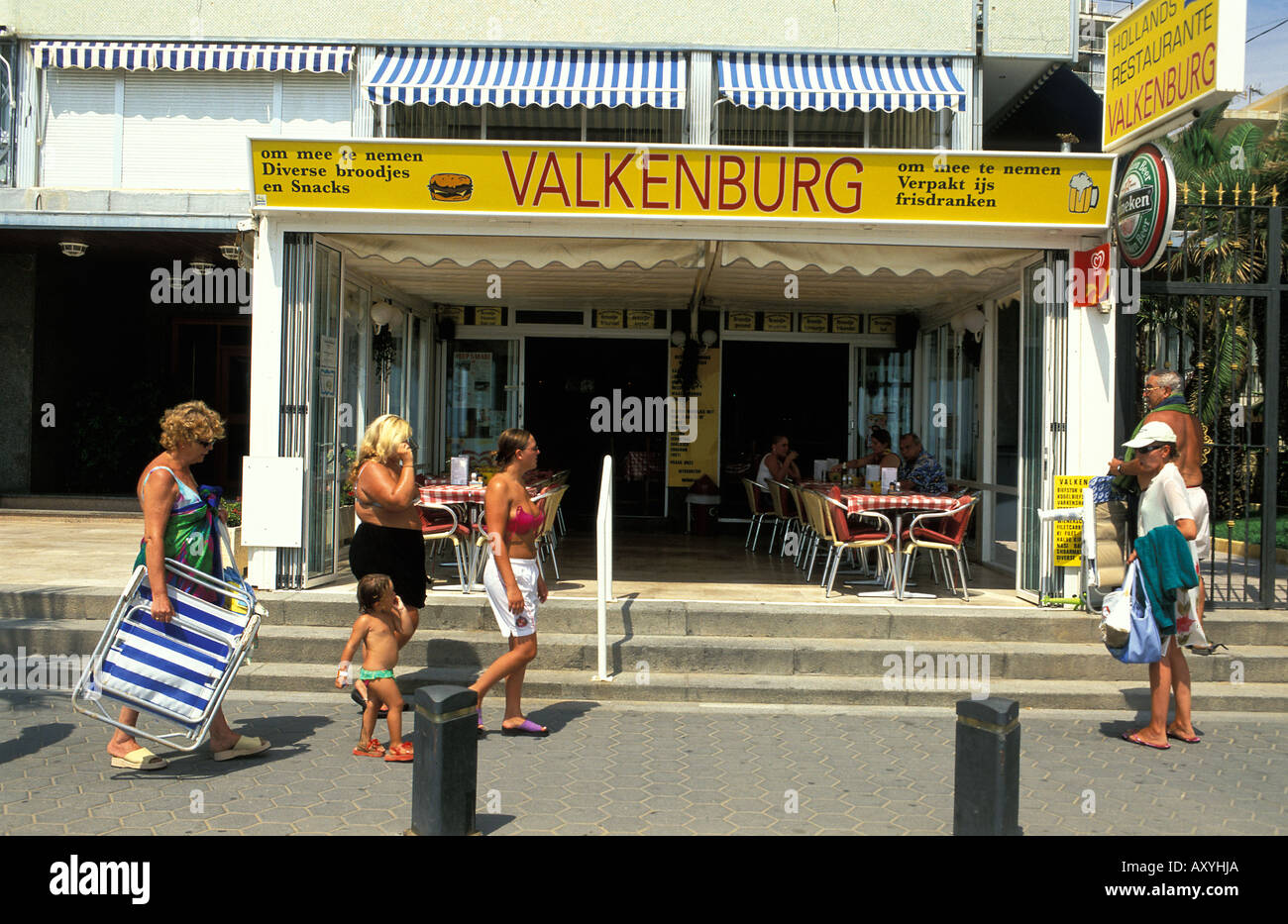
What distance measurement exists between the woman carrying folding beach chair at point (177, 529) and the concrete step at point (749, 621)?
2.12 meters

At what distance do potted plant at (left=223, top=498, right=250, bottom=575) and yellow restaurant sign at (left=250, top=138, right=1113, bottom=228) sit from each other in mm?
2515

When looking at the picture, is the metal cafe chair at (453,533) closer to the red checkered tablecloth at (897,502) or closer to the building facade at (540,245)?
the building facade at (540,245)

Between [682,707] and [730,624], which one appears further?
[730,624]

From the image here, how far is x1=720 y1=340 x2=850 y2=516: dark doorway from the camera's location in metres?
13.4

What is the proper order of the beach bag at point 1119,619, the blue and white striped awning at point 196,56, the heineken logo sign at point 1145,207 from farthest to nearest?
the blue and white striped awning at point 196,56, the heineken logo sign at point 1145,207, the beach bag at point 1119,619

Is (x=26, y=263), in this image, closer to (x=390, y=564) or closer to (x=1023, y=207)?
(x=390, y=564)

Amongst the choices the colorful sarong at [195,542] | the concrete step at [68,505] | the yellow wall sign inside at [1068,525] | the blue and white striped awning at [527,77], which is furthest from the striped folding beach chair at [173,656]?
the concrete step at [68,505]

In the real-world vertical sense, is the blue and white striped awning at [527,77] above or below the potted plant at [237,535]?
above

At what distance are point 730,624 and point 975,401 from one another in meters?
4.89

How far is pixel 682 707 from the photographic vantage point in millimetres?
6344

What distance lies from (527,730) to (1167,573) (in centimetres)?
→ 353

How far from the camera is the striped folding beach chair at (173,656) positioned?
4.66 metres

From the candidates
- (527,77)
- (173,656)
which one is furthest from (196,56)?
(173,656)

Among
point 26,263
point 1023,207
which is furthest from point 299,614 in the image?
point 26,263
